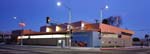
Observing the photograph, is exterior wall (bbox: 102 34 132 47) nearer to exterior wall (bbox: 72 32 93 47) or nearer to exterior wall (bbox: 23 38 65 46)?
exterior wall (bbox: 72 32 93 47)

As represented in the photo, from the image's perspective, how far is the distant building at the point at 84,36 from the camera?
72.2 metres

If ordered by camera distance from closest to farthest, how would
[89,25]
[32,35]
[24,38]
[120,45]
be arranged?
[89,25] → [120,45] → [32,35] → [24,38]

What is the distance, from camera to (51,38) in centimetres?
8281

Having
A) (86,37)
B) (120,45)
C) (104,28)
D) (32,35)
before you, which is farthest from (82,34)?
(32,35)

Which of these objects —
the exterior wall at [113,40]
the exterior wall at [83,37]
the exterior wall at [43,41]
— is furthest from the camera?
the exterior wall at [43,41]

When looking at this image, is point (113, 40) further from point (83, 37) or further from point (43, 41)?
point (43, 41)

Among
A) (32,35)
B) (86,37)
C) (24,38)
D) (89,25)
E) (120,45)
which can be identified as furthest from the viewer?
(24,38)

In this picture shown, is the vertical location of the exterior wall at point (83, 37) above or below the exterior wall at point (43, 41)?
above

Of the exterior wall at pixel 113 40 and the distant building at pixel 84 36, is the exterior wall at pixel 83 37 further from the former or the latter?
the exterior wall at pixel 113 40

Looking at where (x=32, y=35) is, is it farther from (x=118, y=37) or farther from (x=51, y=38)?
(x=118, y=37)

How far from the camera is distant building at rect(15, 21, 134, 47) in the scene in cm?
7225

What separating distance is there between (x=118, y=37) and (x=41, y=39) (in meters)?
23.9

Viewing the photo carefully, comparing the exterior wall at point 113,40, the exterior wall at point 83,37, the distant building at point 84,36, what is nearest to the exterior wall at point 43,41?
the distant building at point 84,36

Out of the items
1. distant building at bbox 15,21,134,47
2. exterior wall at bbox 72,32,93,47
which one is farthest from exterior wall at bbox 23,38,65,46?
exterior wall at bbox 72,32,93,47
